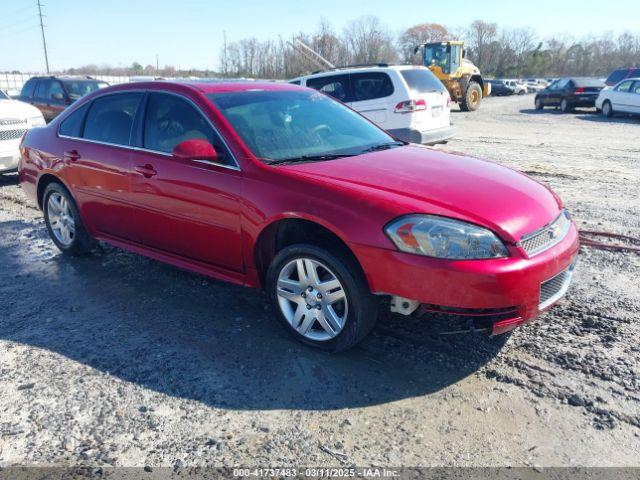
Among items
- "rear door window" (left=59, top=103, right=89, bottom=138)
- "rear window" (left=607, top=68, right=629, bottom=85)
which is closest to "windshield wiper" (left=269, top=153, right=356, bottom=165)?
"rear door window" (left=59, top=103, right=89, bottom=138)

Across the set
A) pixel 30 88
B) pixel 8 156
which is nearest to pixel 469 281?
pixel 8 156

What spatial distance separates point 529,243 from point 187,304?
2595 millimetres

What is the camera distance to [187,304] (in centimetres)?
448

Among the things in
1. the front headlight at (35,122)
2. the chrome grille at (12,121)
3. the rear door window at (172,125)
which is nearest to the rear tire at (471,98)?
the front headlight at (35,122)

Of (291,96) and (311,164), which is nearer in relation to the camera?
(311,164)

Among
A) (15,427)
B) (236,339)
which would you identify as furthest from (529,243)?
(15,427)

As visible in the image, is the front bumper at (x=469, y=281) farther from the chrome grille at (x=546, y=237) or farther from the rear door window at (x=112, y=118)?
the rear door window at (x=112, y=118)

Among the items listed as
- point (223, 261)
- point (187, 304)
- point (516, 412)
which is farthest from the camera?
point (187, 304)

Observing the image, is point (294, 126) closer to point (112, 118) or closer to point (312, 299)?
point (312, 299)

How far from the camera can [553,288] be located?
135 inches

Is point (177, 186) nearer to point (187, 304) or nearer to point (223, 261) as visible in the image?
point (223, 261)

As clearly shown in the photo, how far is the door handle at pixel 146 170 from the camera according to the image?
4.41m

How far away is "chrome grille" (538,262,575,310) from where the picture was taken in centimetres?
330

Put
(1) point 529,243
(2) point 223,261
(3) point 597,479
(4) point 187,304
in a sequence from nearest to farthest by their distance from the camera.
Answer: (3) point 597,479 < (1) point 529,243 < (2) point 223,261 < (4) point 187,304
